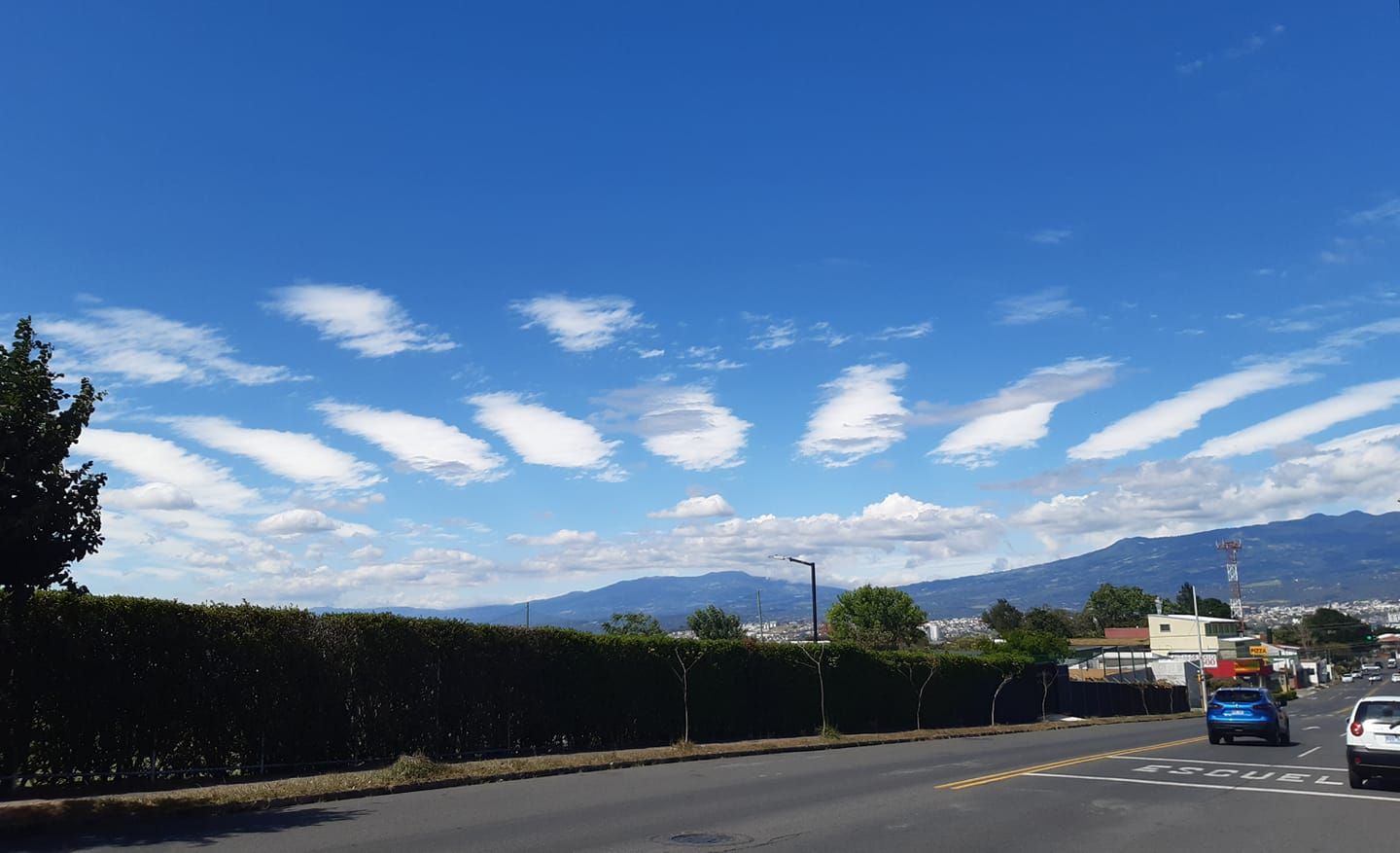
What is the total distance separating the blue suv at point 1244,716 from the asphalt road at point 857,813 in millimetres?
4997

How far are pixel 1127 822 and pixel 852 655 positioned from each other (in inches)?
890

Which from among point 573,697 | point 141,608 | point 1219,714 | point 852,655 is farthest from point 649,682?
point 1219,714

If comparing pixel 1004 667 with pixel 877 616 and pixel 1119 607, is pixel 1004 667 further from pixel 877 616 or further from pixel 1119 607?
pixel 1119 607

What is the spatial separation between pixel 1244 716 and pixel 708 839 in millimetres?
21370

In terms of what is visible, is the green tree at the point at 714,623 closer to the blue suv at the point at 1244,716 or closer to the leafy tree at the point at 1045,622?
the leafy tree at the point at 1045,622

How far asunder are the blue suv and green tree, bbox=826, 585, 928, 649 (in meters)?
72.0

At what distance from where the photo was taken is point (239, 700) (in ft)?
57.4

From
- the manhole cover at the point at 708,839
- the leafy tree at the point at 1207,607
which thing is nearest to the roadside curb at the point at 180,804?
the manhole cover at the point at 708,839

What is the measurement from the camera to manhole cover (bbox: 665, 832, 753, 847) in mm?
11539

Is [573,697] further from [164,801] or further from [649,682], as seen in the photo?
[164,801]

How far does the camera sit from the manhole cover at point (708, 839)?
11539 mm

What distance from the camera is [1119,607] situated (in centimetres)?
19000

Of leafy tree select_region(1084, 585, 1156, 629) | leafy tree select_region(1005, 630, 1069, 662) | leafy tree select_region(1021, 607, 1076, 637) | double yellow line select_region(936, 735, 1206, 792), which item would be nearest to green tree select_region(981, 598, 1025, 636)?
leafy tree select_region(1021, 607, 1076, 637)

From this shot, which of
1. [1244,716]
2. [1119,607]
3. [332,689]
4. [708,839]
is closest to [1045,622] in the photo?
[1119,607]
